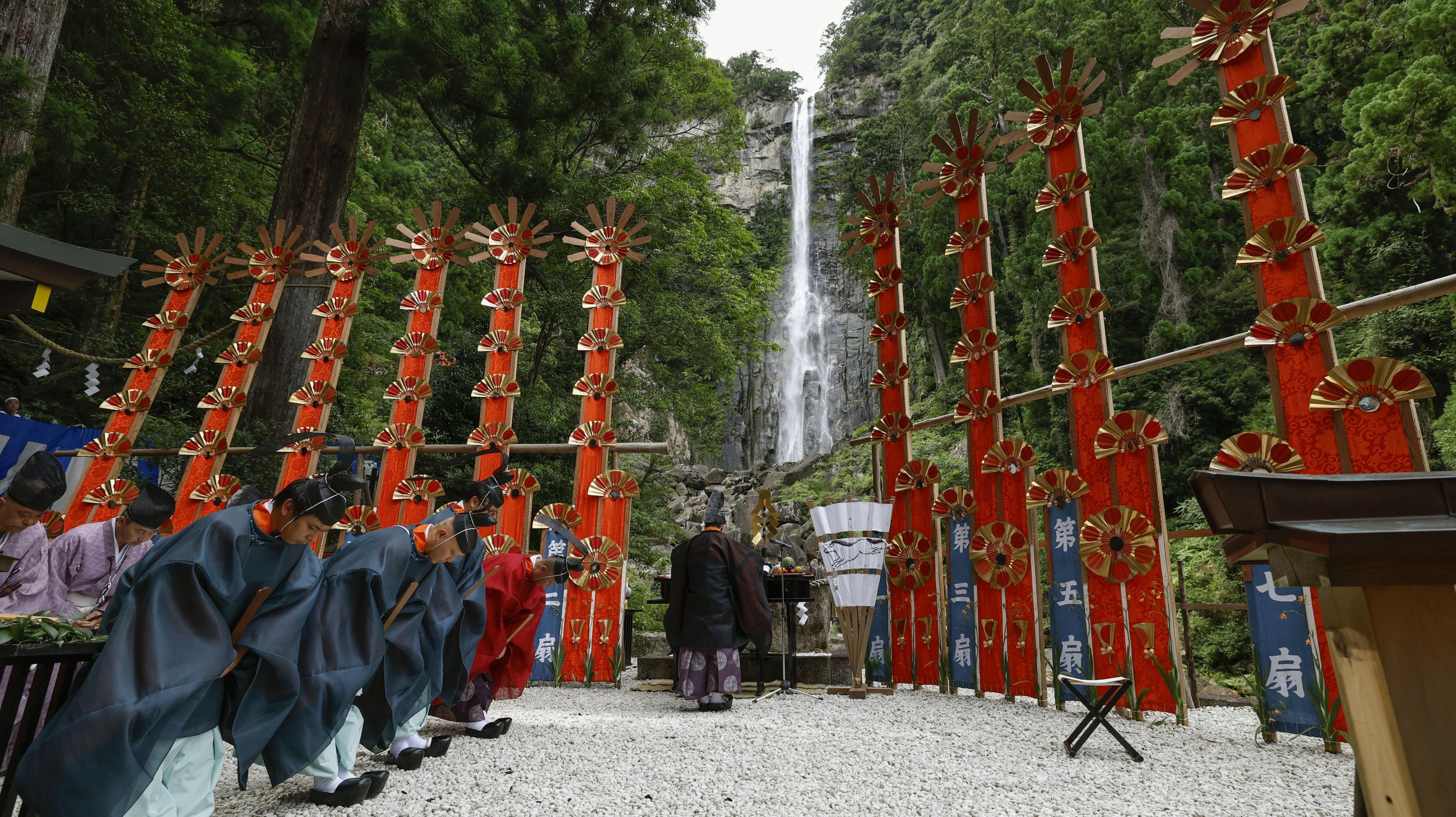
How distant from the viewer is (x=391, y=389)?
6562mm

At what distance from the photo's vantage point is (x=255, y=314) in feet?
24.4

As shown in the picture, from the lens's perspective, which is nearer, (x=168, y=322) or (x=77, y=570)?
(x=77, y=570)

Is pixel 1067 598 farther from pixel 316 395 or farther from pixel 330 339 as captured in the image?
pixel 330 339

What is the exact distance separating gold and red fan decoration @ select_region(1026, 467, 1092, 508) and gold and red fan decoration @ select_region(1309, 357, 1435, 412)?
4.33 feet

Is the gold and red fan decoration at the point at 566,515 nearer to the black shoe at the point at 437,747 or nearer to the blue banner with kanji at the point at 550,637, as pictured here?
the blue banner with kanji at the point at 550,637

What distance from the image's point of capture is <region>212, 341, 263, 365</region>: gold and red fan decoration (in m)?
7.18

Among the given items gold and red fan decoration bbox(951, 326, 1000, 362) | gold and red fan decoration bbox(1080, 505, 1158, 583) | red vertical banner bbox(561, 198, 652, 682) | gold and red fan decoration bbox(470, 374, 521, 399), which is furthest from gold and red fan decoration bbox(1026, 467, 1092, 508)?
gold and red fan decoration bbox(470, 374, 521, 399)

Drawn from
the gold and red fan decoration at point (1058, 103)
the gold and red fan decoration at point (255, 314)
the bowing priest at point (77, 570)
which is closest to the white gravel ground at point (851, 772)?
the bowing priest at point (77, 570)

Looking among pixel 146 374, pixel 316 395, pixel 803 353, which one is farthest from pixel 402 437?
pixel 803 353

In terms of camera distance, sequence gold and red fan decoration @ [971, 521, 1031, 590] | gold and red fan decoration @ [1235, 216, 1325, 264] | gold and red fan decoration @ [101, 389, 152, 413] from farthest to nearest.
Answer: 1. gold and red fan decoration @ [101, 389, 152, 413]
2. gold and red fan decoration @ [971, 521, 1031, 590]
3. gold and red fan decoration @ [1235, 216, 1325, 264]

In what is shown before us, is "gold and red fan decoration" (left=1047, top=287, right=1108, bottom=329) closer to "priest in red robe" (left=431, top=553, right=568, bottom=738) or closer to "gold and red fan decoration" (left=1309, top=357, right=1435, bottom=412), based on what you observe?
"gold and red fan decoration" (left=1309, top=357, right=1435, bottom=412)

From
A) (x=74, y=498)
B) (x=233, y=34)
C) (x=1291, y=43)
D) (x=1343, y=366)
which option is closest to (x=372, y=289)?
(x=233, y=34)

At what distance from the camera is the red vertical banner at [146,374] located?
22.5 feet

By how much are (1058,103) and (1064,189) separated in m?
0.66
